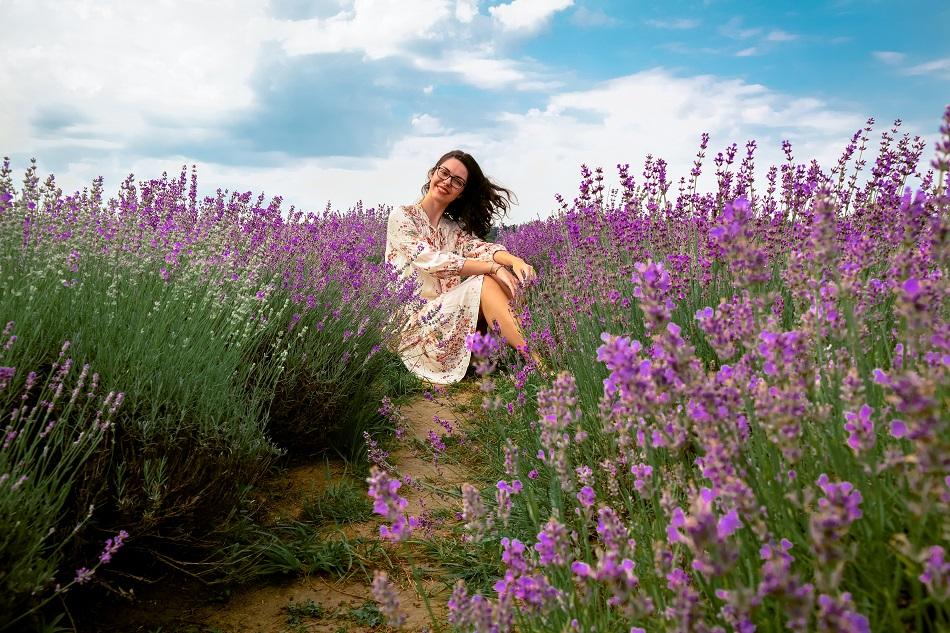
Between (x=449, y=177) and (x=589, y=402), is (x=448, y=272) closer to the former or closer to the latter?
(x=449, y=177)

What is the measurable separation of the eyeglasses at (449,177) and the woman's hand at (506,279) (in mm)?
897

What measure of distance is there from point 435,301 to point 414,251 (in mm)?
461

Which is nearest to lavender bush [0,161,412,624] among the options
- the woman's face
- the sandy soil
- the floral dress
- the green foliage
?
the sandy soil

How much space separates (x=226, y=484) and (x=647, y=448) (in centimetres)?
192

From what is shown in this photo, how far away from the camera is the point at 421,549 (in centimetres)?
280

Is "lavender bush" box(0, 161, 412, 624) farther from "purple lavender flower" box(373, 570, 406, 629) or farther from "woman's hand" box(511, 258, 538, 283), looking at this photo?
"purple lavender flower" box(373, 570, 406, 629)

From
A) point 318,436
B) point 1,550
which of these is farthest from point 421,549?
point 1,550

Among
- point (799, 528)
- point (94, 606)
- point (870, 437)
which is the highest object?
point (870, 437)

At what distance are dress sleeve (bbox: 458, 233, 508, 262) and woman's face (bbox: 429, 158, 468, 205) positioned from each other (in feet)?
1.27

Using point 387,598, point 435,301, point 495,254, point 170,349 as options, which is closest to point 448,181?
point 495,254

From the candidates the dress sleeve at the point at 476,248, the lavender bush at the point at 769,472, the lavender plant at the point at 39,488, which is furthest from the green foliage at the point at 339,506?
the dress sleeve at the point at 476,248

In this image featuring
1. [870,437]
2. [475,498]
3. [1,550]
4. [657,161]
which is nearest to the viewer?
[870,437]

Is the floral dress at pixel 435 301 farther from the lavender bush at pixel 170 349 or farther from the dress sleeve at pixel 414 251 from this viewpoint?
the lavender bush at pixel 170 349

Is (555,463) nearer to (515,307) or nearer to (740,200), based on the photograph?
(740,200)
